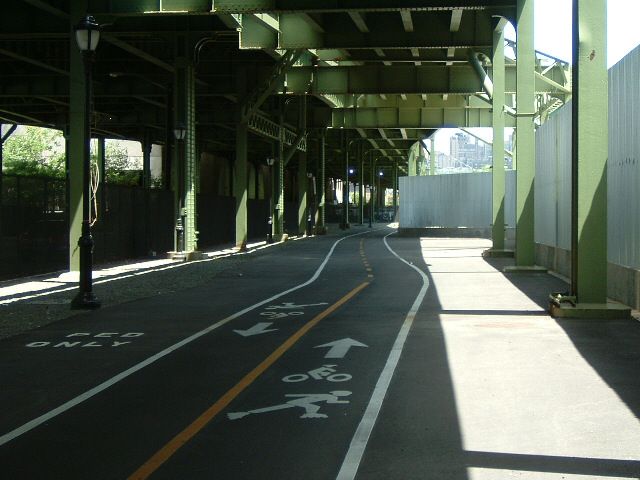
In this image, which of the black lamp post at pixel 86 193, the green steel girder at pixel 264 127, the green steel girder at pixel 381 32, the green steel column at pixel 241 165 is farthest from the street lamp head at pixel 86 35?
the green steel girder at pixel 264 127

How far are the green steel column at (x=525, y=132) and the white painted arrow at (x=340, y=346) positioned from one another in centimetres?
1375

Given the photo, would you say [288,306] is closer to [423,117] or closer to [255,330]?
[255,330]

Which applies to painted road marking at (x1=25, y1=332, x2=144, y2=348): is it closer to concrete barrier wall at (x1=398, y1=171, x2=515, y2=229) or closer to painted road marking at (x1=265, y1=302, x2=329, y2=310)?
painted road marking at (x1=265, y1=302, x2=329, y2=310)

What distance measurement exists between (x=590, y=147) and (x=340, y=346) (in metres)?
5.94

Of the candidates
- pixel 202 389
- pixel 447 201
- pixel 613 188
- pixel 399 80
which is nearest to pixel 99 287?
pixel 613 188

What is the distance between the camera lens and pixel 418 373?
974 cm

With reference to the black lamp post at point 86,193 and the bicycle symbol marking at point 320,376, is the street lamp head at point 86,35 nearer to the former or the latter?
the black lamp post at point 86,193

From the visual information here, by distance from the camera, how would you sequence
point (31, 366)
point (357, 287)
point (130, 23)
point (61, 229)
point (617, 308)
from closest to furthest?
point (31, 366) → point (617, 308) → point (357, 287) → point (61, 229) → point (130, 23)

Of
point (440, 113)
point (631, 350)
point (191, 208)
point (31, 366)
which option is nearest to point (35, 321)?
point (31, 366)

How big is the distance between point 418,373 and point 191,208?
24.8m

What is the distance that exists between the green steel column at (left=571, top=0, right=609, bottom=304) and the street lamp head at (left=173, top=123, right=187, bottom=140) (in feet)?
63.7

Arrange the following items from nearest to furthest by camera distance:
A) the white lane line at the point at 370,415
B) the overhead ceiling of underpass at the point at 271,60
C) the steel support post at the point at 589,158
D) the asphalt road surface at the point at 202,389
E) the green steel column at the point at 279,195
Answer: the white lane line at the point at 370,415 < the asphalt road surface at the point at 202,389 < the steel support post at the point at 589,158 < the overhead ceiling of underpass at the point at 271,60 < the green steel column at the point at 279,195

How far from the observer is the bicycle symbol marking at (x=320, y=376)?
30.6 feet

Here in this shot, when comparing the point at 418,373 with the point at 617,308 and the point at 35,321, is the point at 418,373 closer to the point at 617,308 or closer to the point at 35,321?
the point at 617,308
